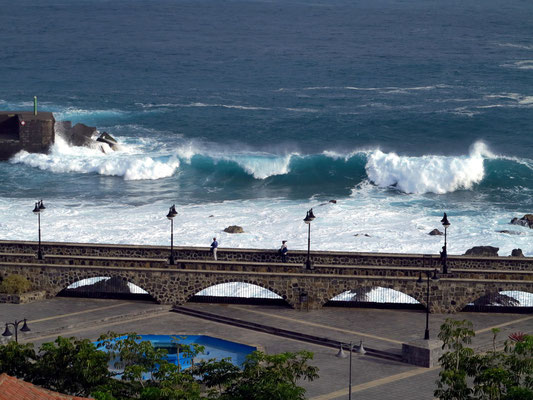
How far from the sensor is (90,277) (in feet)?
138

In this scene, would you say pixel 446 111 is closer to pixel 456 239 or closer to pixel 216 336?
pixel 456 239

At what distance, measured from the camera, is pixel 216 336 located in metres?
39.1

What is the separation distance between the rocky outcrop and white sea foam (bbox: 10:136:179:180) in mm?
22284

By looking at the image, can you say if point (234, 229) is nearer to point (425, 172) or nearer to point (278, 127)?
point (425, 172)

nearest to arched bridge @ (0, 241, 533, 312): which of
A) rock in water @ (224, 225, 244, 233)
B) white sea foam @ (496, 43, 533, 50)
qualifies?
rock in water @ (224, 225, 244, 233)

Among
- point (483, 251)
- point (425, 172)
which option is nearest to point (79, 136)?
point (425, 172)

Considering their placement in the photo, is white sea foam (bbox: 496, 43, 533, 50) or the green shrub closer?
the green shrub

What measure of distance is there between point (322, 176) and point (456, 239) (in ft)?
59.5

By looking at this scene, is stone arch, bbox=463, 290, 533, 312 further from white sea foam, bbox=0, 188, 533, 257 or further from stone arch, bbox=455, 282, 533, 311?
white sea foam, bbox=0, 188, 533, 257

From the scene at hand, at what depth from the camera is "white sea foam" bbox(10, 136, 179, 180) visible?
230 ft

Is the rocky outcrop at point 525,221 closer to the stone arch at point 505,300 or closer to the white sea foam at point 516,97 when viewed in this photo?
the stone arch at point 505,300

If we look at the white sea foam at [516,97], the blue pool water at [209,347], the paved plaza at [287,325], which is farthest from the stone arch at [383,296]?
the white sea foam at [516,97]

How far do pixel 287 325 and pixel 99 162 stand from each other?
34.3 meters

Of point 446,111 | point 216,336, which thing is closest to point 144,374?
point 216,336
